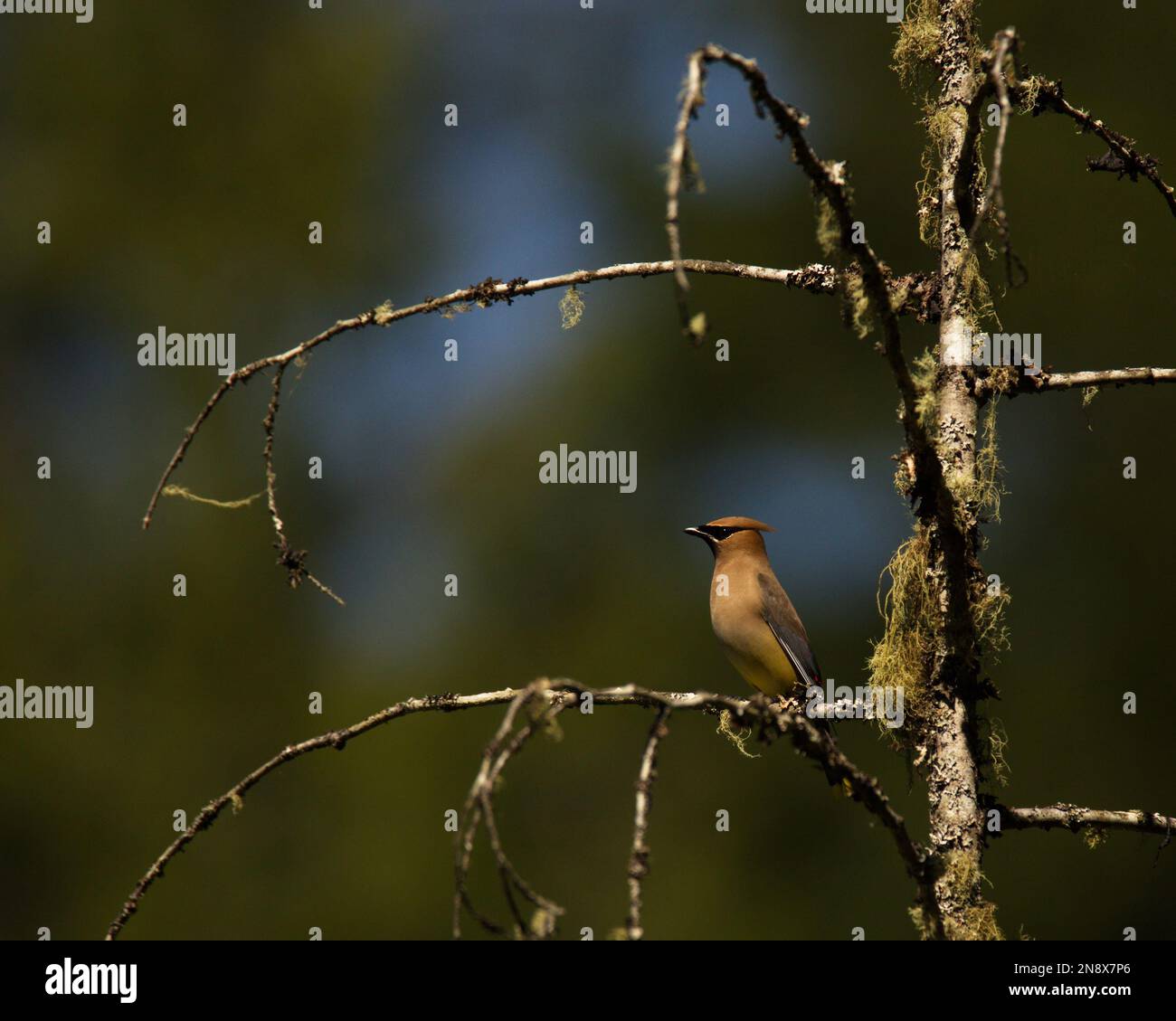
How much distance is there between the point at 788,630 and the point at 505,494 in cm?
1771

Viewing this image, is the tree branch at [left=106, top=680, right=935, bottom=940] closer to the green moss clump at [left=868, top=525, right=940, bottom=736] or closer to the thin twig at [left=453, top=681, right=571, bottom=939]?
the thin twig at [left=453, top=681, right=571, bottom=939]

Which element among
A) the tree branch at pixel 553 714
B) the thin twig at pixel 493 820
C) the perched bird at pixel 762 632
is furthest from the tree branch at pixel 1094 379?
the perched bird at pixel 762 632

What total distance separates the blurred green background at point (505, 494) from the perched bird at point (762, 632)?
1196 cm

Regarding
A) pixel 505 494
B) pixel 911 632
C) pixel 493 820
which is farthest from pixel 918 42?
pixel 505 494

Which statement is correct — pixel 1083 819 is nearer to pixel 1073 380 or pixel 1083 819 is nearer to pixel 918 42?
pixel 1073 380

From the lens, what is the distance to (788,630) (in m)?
8.20

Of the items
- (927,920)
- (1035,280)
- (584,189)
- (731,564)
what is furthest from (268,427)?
(584,189)

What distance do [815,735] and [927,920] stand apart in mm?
880

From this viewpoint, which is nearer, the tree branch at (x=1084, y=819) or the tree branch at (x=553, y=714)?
the tree branch at (x=553, y=714)

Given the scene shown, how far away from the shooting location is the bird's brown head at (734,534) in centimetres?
858

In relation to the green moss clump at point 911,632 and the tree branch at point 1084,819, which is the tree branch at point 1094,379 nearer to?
the green moss clump at point 911,632

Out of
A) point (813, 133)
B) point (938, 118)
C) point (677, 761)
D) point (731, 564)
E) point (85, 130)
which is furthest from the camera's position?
point (85, 130)
